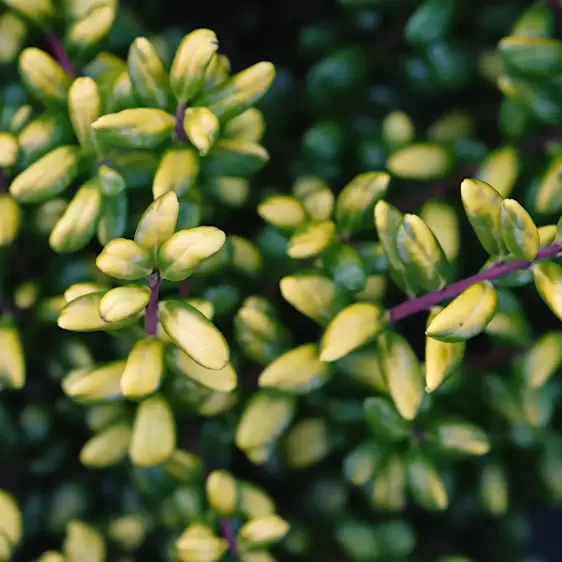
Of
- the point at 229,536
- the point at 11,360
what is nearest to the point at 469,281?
the point at 229,536

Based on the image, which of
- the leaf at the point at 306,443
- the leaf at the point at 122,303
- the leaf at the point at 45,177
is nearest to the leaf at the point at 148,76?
the leaf at the point at 45,177

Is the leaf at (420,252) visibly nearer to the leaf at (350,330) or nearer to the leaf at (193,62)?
the leaf at (350,330)

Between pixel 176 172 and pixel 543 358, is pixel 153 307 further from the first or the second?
pixel 543 358

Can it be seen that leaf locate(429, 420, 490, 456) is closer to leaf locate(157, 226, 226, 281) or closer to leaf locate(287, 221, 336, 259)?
leaf locate(287, 221, 336, 259)

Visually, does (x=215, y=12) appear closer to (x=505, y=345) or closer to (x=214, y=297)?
(x=214, y=297)

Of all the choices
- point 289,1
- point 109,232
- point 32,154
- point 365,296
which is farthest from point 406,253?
point 289,1

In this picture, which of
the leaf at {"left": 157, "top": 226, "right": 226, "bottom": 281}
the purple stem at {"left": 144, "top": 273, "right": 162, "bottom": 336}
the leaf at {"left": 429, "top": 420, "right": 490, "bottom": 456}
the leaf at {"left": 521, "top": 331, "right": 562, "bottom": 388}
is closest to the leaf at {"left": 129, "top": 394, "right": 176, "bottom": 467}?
the purple stem at {"left": 144, "top": 273, "right": 162, "bottom": 336}
